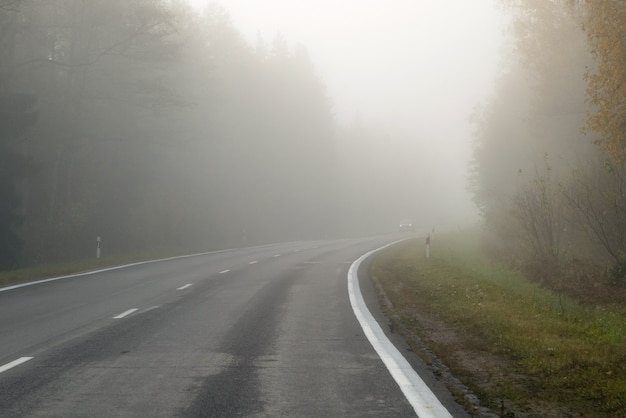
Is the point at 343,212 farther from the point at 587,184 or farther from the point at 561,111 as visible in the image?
the point at 587,184

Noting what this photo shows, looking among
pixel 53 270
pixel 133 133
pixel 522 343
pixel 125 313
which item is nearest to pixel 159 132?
pixel 133 133

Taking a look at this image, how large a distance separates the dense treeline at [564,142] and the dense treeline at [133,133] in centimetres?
1639

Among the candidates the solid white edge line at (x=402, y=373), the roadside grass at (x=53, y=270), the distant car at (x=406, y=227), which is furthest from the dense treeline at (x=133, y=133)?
the solid white edge line at (x=402, y=373)

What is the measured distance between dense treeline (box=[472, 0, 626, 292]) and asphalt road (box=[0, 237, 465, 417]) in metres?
6.59

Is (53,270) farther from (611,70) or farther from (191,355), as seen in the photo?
(611,70)

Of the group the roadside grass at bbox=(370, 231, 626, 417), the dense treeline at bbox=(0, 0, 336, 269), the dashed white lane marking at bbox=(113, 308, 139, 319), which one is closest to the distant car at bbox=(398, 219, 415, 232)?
the dense treeline at bbox=(0, 0, 336, 269)

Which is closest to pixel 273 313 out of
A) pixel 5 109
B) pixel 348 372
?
pixel 348 372

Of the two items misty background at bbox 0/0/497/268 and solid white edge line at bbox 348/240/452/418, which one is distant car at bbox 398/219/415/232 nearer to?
misty background at bbox 0/0/497/268

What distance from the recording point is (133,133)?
4116 cm

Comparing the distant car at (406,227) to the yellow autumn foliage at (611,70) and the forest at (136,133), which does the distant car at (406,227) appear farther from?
the yellow autumn foliage at (611,70)

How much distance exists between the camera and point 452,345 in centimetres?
1002

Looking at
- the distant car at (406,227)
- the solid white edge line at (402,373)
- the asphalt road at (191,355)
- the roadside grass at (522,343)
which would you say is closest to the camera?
the solid white edge line at (402,373)

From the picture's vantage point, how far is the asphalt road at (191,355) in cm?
663

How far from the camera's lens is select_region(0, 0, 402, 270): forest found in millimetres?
32656
